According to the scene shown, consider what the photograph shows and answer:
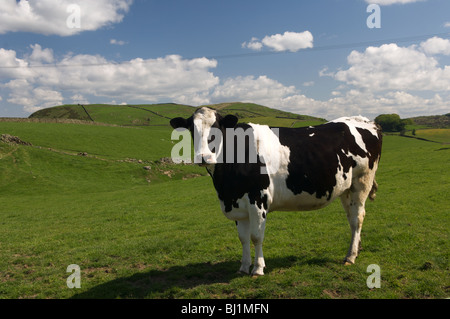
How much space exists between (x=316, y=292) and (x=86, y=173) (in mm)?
37904

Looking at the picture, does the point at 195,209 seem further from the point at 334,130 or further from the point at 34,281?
the point at 334,130

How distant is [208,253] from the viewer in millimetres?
8688

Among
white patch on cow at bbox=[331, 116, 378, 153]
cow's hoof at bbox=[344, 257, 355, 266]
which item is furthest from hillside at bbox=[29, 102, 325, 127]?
cow's hoof at bbox=[344, 257, 355, 266]

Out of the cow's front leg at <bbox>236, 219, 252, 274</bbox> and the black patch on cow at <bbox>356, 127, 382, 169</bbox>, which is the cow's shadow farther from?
the black patch on cow at <bbox>356, 127, 382, 169</bbox>

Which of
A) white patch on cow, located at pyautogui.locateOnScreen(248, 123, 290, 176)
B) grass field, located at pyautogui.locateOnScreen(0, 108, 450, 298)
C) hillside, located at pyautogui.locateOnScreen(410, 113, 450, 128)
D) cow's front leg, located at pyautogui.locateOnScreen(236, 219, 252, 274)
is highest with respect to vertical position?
hillside, located at pyautogui.locateOnScreen(410, 113, 450, 128)

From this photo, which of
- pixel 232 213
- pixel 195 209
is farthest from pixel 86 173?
pixel 232 213

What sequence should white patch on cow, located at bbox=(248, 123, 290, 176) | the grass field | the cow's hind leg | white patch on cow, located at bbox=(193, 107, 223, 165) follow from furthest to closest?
the cow's hind leg → white patch on cow, located at bbox=(248, 123, 290, 176) → the grass field → white patch on cow, located at bbox=(193, 107, 223, 165)

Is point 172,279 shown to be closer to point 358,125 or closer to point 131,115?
point 358,125

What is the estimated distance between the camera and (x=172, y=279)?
6.89 metres

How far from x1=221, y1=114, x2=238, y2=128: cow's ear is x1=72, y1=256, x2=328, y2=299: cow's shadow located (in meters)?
3.16

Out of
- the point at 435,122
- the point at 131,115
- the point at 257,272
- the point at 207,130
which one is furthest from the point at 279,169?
the point at 435,122

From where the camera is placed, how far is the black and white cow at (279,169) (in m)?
6.27

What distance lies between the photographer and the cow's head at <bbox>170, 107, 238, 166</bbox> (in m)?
5.61

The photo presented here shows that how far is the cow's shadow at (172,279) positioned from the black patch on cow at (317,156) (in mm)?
1939
